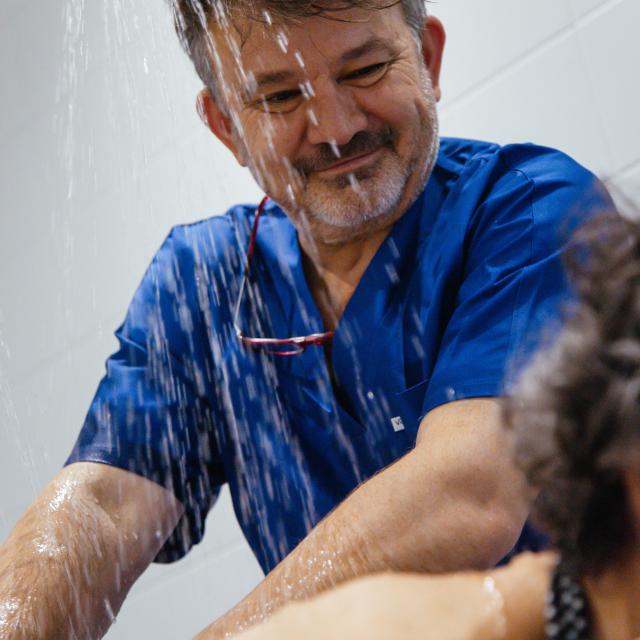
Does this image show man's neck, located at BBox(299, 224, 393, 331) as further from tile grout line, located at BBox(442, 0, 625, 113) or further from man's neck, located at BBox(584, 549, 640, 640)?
man's neck, located at BBox(584, 549, 640, 640)

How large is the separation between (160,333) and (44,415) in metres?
1.16

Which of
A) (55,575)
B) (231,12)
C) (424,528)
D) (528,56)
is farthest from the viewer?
(528,56)

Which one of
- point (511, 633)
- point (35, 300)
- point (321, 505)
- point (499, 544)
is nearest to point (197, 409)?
point (321, 505)

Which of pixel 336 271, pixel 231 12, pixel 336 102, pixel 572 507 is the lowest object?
pixel 572 507

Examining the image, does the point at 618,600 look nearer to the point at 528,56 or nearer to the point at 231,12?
the point at 231,12

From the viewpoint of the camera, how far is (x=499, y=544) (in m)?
1.04

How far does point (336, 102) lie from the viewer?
1.35 meters

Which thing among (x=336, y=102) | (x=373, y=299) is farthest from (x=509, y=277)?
(x=336, y=102)

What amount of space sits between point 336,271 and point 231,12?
1.23 feet

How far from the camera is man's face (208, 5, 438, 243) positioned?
1.35 metres

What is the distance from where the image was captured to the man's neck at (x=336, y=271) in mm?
1453

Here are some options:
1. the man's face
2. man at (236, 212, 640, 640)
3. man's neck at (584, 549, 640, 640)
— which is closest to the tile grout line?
the man's face

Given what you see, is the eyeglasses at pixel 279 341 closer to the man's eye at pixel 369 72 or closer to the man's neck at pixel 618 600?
the man's eye at pixel 369 72

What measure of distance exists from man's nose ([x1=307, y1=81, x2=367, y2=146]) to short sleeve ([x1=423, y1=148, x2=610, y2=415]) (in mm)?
190
